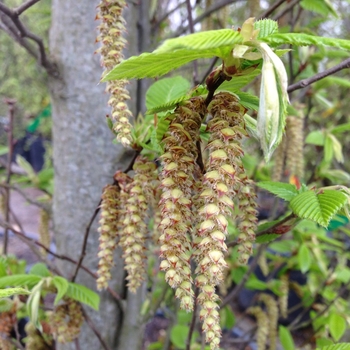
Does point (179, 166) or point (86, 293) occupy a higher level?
point (179, 166)

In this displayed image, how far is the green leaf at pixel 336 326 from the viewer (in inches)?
53.2

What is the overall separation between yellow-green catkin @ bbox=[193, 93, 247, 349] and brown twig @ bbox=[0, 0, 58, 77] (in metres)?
0.49

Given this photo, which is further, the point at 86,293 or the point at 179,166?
the point at 86,293

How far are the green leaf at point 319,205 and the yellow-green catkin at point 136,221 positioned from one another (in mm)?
257

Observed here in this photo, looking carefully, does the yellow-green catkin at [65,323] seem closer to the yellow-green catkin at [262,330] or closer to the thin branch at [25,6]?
the thin branch at [25,6]

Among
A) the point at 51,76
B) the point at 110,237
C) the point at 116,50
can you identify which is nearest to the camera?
the point at 116,50

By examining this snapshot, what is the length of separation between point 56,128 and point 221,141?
764 millimetres

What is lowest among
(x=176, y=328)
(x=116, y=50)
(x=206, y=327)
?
(x=176, y=328)

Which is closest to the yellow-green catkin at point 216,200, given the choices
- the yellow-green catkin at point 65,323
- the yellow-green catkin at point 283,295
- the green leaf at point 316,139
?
the yellow-green catkin at point 65,323

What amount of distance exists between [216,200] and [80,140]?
27.5 inches

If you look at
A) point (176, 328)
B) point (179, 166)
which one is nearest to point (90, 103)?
point (179, 166)

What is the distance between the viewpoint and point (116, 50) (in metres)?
0.60

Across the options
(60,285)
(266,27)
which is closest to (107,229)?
→ (60,285)

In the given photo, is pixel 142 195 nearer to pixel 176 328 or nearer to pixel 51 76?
pixel 51 76
